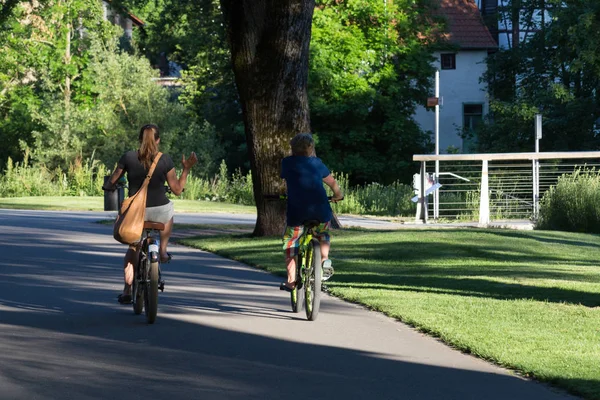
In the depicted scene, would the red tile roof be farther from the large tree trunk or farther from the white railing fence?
the large tree trunk

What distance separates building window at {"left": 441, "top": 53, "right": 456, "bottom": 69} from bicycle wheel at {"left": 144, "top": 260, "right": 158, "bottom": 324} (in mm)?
54315

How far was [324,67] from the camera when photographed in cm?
5191

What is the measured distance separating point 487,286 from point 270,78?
8657 mm

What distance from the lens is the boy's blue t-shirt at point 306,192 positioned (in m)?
11.8

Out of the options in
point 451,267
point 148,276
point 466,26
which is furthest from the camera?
point 466,26

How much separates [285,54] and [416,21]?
33926 mm

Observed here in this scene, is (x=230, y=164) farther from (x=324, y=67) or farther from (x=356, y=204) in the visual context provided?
(x=356, y=204)

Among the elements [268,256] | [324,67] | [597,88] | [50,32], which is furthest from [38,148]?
[268,256]

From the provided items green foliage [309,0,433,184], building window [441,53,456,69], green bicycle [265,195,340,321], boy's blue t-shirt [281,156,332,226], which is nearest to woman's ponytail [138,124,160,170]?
→ green bicycle [265,195,340,321]

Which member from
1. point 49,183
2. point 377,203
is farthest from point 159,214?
point 49,183

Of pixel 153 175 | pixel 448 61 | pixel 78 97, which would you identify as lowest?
pixel 153 175

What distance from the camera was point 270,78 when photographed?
22.5 metres

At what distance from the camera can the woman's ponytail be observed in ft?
37.6

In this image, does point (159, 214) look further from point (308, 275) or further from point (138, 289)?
point (308, 275)
